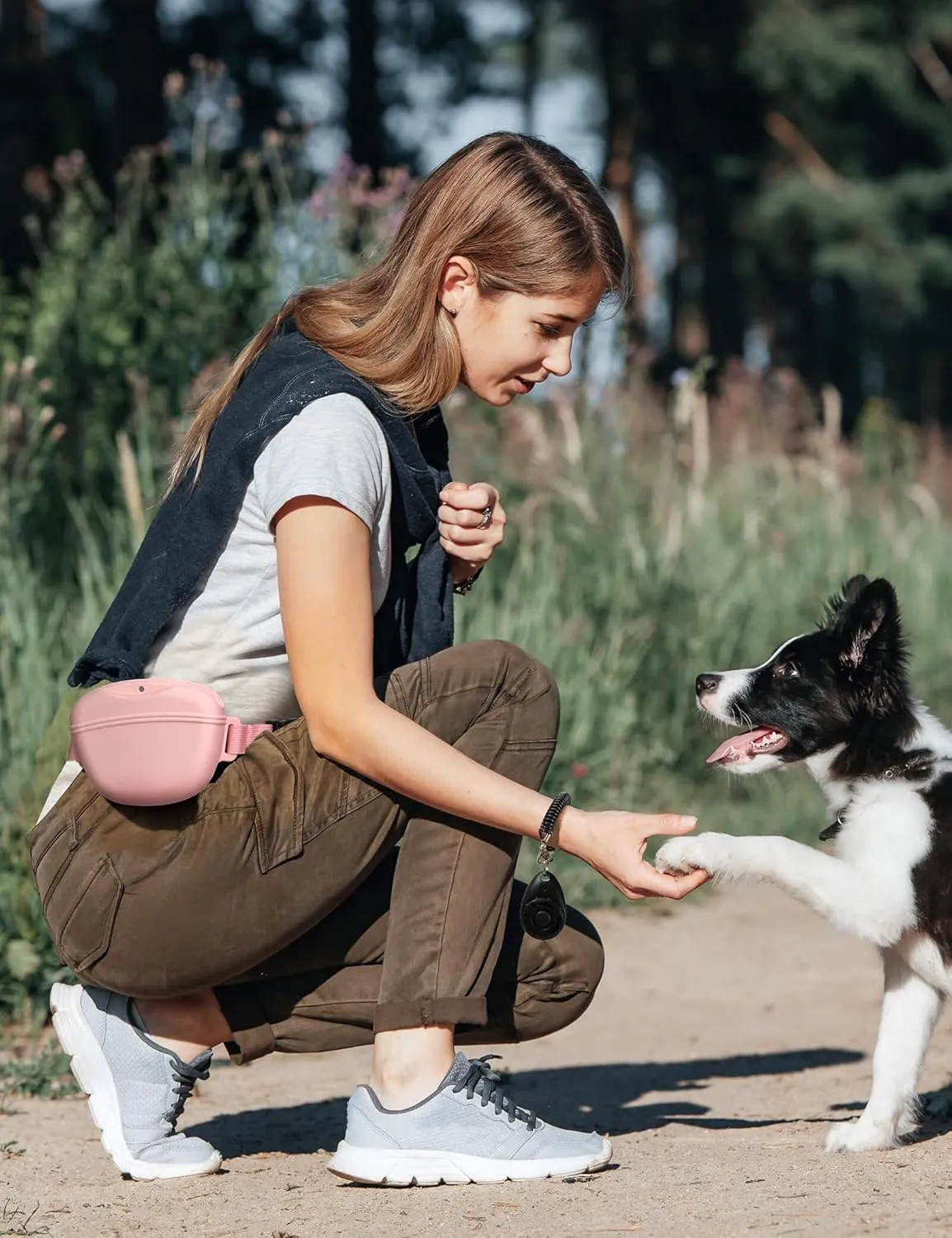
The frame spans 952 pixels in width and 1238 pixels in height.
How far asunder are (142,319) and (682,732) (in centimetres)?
310

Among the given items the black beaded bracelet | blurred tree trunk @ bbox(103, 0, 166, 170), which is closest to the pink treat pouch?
the black beaded bracelet

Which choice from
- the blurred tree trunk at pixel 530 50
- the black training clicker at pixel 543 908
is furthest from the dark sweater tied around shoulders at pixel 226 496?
the blurred tree trunk at pixel 530 50

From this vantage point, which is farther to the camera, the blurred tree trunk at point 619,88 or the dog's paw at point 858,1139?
the blurred tree trunk at point 619,88

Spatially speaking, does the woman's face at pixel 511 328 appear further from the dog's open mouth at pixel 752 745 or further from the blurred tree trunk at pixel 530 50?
the blurred tree trunk at pixel 530 50

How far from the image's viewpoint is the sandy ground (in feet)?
9.32

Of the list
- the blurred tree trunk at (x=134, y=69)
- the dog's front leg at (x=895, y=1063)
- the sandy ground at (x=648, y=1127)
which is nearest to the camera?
the sandy ground at (x=648, y=1127)

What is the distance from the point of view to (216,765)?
3041mm

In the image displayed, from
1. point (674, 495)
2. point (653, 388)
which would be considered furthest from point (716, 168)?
point (674, 495)

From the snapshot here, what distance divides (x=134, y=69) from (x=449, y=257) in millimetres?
11134

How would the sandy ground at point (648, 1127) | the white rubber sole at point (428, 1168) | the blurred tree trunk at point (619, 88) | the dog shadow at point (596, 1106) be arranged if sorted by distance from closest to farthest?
the sandy ground at point (648, 1127)
the white rubber sole at point (428, 1168)
the dog shadow at point (596, 1106)
the blurred tree trunk at point (619, 88)

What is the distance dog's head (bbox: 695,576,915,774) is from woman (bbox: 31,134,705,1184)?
80cm

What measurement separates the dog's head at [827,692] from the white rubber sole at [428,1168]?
39.8 inches

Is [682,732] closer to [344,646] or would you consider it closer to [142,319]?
[142,319]

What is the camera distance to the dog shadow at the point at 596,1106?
12.3 ft
